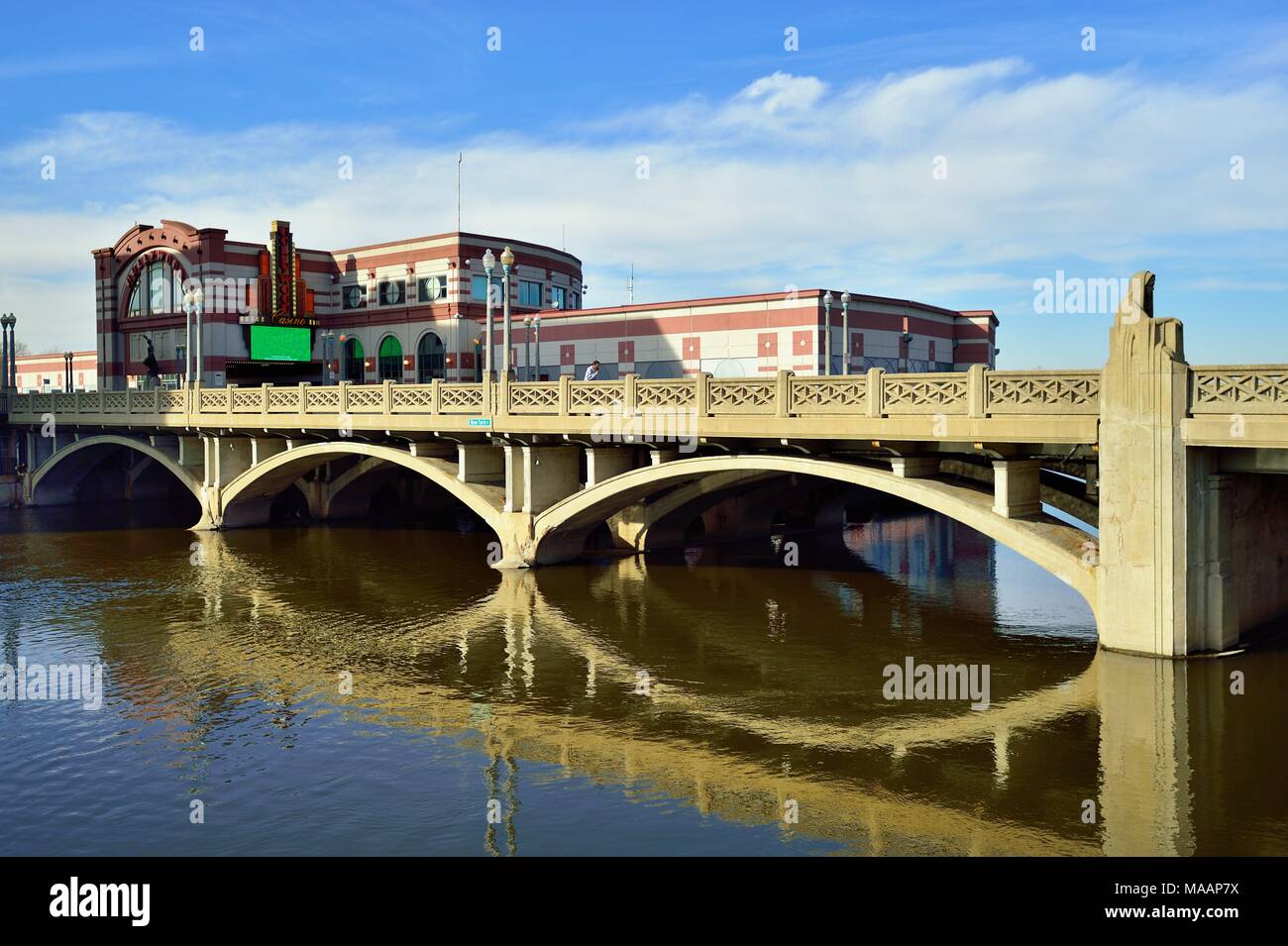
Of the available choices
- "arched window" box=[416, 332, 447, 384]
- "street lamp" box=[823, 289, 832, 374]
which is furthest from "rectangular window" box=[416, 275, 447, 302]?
"street lamp" box=[823, 289, 832, 374]

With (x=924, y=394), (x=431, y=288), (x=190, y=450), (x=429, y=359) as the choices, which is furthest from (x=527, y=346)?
(x=924, y=394)

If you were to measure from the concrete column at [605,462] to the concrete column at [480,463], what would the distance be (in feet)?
14.3

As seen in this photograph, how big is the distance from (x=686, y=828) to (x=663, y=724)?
14.7 ft

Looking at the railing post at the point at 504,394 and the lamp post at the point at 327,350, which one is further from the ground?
the lamp post at the point at 327,350

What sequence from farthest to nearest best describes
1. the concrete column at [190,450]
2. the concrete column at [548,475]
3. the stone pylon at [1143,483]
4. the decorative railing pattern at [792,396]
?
the concrete column at [190,450] < the concrete column at [548,475] < the stone pylon at [1143,483] < the decorative railing pattern at [792,396]

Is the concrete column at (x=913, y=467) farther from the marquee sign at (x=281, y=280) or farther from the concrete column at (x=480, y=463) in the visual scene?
the marquee sign at (x=281, y=280)

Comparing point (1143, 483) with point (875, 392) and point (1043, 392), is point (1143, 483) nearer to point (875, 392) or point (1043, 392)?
point (1043, 392)

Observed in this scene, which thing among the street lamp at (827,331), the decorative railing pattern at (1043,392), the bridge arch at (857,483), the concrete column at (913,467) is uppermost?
the street lamp at (827,331)

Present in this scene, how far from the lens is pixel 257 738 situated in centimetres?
1780

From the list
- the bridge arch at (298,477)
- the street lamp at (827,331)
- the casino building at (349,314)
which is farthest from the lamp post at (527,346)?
the street lamp at (827,331)

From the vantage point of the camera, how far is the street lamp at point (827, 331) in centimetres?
3709

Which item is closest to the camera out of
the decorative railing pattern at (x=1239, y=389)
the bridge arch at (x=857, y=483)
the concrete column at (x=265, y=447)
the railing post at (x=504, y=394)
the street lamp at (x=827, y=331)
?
the decorative railing pattern at (x=1239, y=389)
